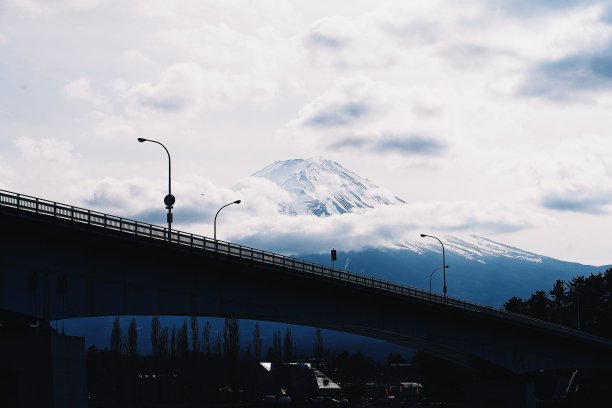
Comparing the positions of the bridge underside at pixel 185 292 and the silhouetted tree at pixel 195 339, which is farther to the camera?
the silhouetted tree at pixel 195 339

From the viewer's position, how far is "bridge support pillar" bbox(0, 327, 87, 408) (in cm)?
5356

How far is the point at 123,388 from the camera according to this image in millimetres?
145500

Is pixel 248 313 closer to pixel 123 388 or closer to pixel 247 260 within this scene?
pixel 247 260

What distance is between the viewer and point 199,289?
6638cm

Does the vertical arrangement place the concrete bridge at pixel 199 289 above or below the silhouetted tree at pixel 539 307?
below

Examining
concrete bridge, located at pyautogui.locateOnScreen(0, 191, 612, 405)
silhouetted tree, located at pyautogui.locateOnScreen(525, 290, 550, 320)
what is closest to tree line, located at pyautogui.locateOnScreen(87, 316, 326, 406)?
silhouetted tree, located at pyautogui.locateOnScreen(525, 290, 550, 320)

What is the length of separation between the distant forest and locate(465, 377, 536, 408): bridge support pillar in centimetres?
A: 5943

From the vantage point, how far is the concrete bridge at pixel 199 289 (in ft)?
182

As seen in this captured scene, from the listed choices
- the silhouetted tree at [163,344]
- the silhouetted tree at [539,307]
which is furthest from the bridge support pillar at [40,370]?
the silhouetted tree at [539,307]

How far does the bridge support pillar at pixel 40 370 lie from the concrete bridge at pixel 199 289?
1.53m

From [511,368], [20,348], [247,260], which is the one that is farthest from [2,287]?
[511,368]

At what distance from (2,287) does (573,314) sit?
136 metres

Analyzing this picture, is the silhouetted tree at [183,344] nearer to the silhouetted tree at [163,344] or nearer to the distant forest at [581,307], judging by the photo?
the silhouetted tree at [163,344]

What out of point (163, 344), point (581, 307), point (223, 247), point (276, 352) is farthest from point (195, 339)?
point (223, 247)
